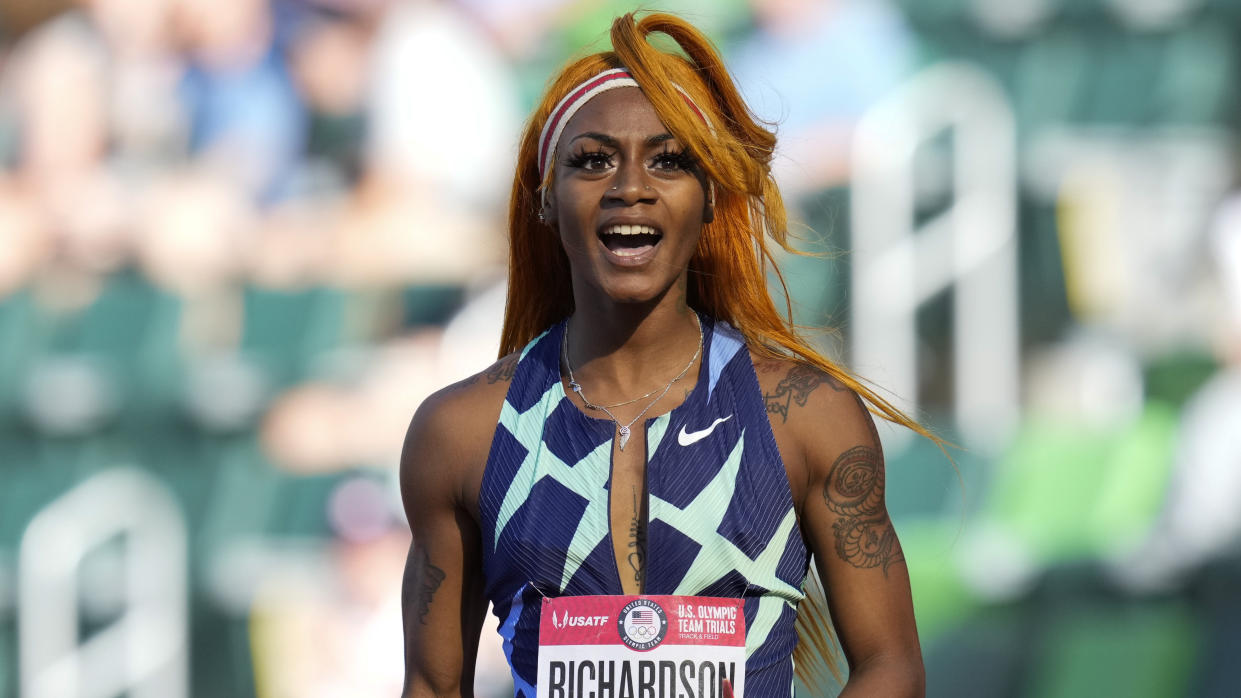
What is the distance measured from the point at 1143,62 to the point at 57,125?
431 cm

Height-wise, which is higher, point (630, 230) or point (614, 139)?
point (614, 139)

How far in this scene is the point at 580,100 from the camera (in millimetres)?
2383

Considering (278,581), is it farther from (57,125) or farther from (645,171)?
(645,171)

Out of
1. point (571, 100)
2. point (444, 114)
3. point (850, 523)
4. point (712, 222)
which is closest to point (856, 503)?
point (850, 523)

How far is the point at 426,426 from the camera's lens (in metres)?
2.41

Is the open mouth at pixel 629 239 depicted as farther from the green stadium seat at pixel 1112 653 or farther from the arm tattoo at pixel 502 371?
the green stadium seat at pixel 1112 653

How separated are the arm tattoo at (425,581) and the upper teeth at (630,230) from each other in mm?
596

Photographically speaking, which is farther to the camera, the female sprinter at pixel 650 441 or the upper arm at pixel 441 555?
the upper arm at pixel 441 555

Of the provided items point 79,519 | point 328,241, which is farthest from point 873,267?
point 79,519

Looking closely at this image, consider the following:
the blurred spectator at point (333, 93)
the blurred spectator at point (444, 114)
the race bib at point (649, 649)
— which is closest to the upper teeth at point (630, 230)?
the race bib at point (649, 649)

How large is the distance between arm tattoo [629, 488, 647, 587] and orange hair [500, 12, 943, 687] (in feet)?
1.10

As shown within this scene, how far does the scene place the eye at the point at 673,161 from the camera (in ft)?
7.55

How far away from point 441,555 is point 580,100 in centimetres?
Answer: 74

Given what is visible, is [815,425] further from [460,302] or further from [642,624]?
[460,302]
